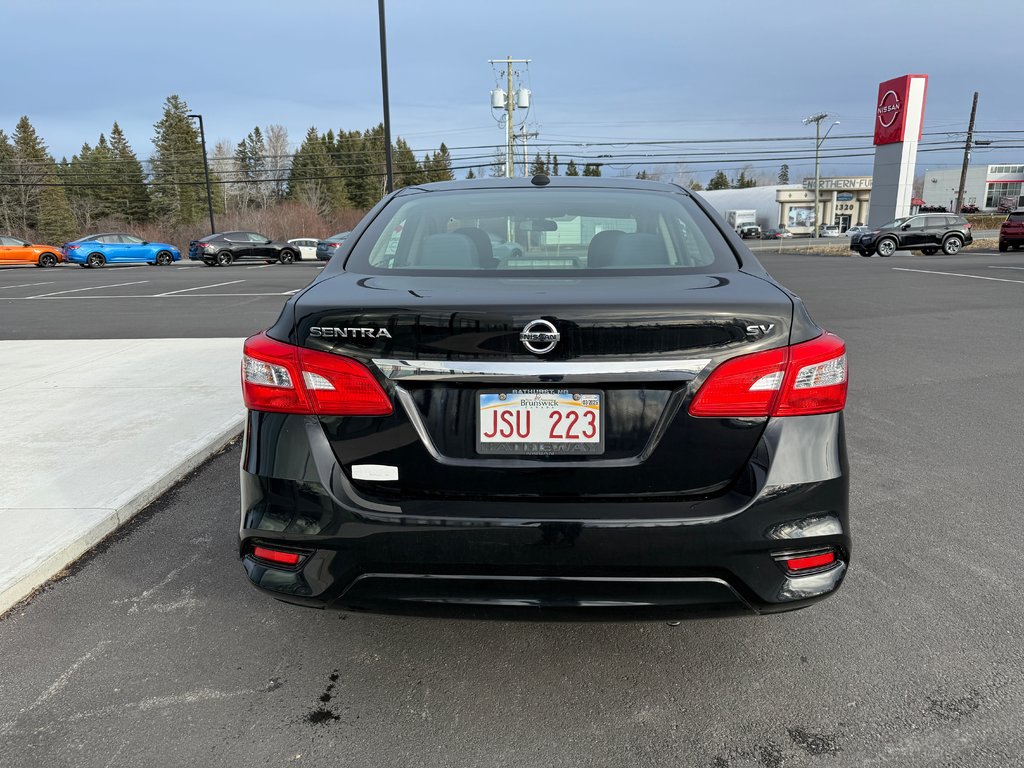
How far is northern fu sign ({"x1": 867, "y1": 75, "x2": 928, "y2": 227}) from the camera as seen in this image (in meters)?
38.4

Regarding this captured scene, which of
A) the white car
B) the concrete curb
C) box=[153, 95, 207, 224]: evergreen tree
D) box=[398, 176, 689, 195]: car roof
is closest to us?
the concrete curb

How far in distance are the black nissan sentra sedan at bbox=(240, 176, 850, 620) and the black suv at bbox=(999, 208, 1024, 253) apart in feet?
119

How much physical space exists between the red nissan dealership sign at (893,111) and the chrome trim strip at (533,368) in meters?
43.7

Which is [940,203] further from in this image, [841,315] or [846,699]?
[846,699]

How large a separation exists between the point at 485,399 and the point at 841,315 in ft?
37.8

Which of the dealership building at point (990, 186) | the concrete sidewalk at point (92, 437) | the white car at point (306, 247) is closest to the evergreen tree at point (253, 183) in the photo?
the white car at point (306, 247)

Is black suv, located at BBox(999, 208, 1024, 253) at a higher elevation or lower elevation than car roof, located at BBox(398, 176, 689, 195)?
lower

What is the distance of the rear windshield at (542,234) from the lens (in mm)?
2588

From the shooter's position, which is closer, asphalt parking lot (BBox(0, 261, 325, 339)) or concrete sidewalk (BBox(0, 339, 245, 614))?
concrete sidewalk (BBox(0, 339, 245, 614))

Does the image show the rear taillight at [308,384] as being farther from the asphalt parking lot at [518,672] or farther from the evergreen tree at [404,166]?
the evergreen tree at [404,166]

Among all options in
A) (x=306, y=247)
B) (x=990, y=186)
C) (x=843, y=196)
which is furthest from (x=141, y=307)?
(x=990, y=186)

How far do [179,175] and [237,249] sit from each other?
5862 centimetres

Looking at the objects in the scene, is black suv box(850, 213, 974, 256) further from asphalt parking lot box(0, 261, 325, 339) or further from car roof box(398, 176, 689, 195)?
car roof box(398, 176, 689, 195)

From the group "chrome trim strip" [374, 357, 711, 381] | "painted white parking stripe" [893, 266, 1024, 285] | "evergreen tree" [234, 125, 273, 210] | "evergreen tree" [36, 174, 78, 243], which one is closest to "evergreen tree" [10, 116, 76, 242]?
"evergreen tree" [36, 174, 78, 243]
